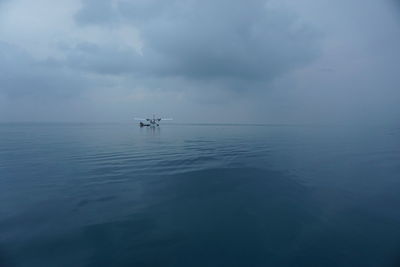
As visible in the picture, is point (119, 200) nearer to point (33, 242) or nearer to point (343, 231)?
point (33, 242)

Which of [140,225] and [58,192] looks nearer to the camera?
[140,225]

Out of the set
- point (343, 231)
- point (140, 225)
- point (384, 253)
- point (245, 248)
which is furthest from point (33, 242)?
point (384, 253)

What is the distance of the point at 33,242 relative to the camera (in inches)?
266

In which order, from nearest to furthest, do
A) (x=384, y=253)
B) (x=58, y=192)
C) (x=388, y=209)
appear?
(x=384, y=253)
(x=388, y=209)
(x=58, y=192)

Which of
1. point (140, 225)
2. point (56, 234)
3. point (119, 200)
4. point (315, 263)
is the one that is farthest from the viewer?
point (119, 200)

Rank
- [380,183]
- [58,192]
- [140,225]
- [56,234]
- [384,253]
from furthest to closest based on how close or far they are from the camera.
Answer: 1. [380,183]
2. [58,192]
3. [140,225]
4. [56,234]
5. [384,253]

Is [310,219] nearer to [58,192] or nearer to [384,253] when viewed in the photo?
[384,253]

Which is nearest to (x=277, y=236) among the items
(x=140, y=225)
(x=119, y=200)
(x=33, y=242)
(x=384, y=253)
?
(x=384, y=253)

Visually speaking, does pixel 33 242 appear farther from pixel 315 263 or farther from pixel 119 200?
pixel 315 263

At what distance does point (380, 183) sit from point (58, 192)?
68.5 feet

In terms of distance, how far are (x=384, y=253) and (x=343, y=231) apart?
127cm

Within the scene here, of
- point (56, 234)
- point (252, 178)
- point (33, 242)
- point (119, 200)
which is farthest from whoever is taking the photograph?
point (252, 178)

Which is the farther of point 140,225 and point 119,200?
point 119,200

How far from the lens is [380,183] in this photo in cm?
1310
